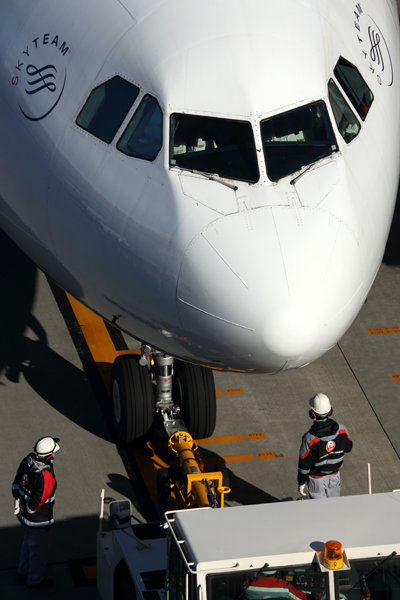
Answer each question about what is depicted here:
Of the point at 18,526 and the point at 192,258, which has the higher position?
the point at 192,258

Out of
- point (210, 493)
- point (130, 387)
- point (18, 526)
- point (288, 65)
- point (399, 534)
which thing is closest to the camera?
point (399, 534)

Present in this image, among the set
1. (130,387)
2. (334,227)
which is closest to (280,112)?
(334,227)

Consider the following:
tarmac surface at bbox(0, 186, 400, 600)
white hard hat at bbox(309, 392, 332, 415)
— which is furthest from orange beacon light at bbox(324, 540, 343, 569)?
tarmac surface at bbox(0, 186, 400, 600)

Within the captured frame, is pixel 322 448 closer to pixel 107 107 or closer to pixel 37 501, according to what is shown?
pixel 37 501

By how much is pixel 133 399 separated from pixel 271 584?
5190mm

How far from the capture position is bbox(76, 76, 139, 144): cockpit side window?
8.95 m

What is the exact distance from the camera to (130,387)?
504 inches

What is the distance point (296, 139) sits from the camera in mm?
8906

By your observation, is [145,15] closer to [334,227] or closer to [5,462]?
[334,227]

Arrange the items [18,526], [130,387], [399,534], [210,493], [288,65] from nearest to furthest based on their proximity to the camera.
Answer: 1. [399,534]
2. [288,65]
3. [210,493]
4. [18,526]
5. [130,387]

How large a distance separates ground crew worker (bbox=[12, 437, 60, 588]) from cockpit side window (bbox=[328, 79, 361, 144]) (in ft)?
15.6

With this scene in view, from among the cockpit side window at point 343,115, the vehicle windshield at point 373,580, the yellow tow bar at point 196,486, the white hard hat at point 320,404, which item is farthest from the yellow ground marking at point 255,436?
the cockpit side window at point 343,115

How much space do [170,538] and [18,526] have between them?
3.82 meters

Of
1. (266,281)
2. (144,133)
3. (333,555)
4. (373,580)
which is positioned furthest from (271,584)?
(144,133)
